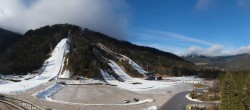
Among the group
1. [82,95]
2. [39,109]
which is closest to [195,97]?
[82,95]

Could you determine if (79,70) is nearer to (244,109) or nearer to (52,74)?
(52,74)

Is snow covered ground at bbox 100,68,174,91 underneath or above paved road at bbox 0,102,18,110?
above

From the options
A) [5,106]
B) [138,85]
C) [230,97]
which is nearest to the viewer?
[230,97]

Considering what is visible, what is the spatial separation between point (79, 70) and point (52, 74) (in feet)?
55.0

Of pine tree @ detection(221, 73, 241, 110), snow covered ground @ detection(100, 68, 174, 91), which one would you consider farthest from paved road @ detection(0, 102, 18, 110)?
snow covered ground @ detection(100, 68, 174, 91)

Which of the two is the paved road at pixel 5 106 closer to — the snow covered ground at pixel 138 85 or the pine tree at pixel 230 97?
the pine tree at pixel 230 97

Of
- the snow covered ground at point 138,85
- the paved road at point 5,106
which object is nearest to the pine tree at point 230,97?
the paved road at point 5,106

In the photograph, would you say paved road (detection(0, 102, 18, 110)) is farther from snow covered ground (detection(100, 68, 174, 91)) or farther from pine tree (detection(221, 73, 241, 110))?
snow covered ground (detection(100, 68, 174, 91))

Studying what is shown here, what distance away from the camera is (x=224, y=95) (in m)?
65.5

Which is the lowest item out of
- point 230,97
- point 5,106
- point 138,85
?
point 5,106

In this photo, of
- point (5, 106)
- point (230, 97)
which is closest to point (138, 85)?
point (5, 106)

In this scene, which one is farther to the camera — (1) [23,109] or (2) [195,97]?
(2) [195,97]

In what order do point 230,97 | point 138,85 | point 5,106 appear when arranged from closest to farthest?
point 230,97 < point 5,106 < point 138,85

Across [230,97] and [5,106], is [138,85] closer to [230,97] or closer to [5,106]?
[5,106]
